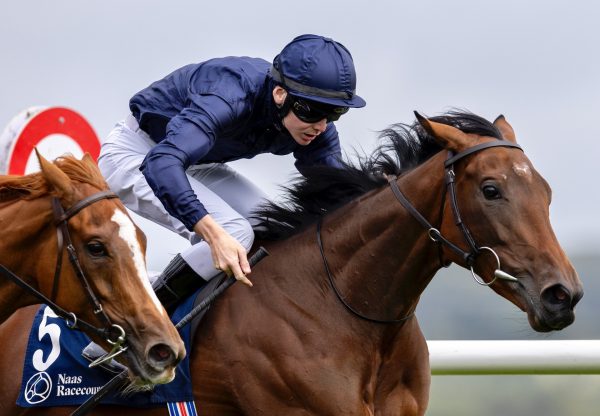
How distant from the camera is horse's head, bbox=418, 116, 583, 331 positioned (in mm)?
4395

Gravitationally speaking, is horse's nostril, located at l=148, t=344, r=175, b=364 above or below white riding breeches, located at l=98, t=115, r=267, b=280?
below

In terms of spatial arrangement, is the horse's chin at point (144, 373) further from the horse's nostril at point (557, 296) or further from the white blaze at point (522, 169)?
the white blaze at point (522, 169)

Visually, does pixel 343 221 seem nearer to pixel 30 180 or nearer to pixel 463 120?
pixel 463 120

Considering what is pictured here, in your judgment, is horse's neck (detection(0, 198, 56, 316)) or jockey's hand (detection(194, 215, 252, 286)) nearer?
horse's neck (detection(0, 198, 56, 316))

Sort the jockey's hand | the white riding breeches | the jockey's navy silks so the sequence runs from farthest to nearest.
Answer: the white riding breeches, the jockey's navy silks, the jockey's hand

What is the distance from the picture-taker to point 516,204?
4504 mm

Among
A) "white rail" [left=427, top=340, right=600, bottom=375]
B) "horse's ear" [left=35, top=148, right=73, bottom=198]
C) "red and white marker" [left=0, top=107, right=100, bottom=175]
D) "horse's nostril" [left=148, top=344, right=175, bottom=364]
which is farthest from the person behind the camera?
"white rail" [left=427, top=340, right=600, bottom=375]

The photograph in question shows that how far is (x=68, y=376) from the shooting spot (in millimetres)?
4871

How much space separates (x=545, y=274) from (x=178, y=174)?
132 cm

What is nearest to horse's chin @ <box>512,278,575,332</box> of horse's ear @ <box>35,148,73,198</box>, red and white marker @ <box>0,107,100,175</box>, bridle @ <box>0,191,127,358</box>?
bridle @ <box>0,191,127,358</box>

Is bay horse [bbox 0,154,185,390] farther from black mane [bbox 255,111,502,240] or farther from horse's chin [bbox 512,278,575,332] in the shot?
horse's chin [bbox 512,278,575,332]

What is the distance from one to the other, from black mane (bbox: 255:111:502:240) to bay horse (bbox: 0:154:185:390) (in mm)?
865

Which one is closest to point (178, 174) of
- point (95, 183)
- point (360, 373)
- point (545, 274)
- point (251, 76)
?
point (95, 183)

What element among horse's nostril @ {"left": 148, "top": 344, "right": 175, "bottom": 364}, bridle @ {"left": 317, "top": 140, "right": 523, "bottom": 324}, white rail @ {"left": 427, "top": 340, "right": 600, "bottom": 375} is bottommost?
white rail @ {"left": 427, "top": 340, "right": 600, "bottom": 375}
